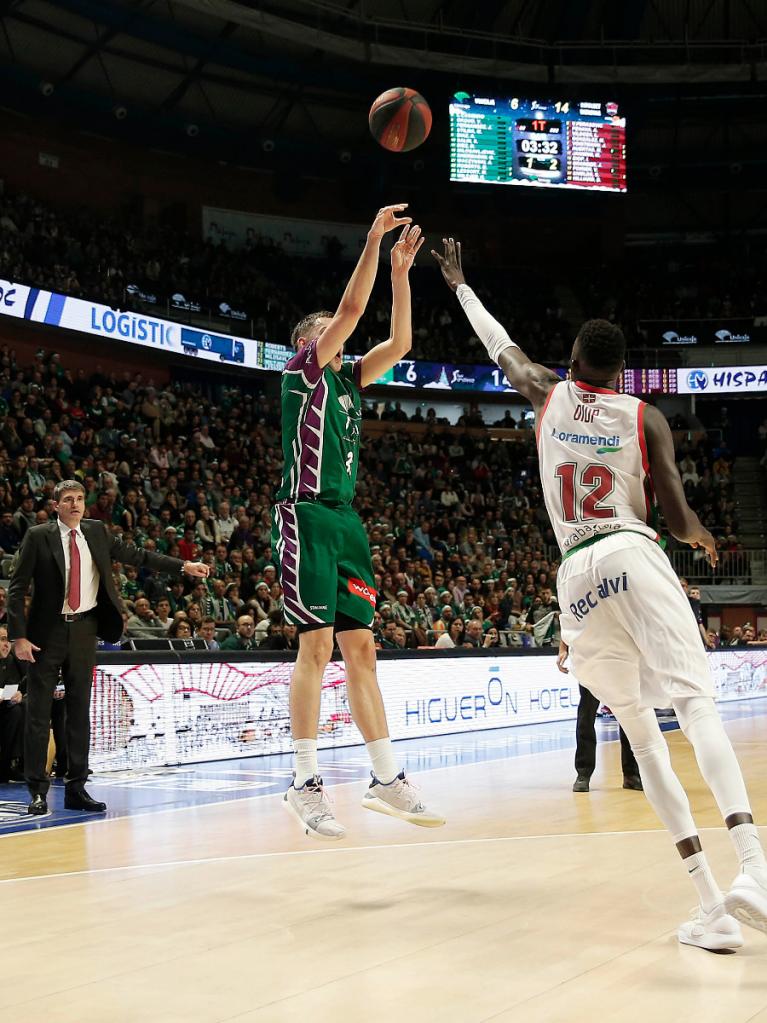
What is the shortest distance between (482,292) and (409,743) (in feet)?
74.5

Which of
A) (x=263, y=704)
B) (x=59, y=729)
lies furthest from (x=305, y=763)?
(x=263, y=704)

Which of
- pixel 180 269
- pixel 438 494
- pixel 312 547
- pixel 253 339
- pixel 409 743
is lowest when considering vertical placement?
pixel 409 743

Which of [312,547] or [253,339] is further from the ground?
[253,339]

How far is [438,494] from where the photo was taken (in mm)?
26766

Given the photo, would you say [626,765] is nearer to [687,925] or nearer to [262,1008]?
[687,925]

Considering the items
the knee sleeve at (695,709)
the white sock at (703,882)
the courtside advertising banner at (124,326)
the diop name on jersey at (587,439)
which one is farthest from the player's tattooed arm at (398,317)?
the courtside advertising banner at (124,326)

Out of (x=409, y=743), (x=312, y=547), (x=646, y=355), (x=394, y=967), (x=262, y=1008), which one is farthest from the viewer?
(x=646, y=355)

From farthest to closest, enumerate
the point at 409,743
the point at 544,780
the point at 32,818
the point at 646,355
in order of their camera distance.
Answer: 1. the point at 646,355
2. the point at 409,743
3. the point at 544,780
4. the point at 32,818

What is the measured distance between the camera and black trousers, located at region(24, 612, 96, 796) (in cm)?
730

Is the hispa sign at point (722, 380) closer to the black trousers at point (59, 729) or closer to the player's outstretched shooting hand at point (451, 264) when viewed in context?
the black trousers at point (59, 729)

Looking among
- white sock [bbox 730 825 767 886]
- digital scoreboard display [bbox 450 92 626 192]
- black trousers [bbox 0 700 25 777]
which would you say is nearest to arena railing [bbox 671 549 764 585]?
digital scoreboard display [bbox 450 92 626 192]

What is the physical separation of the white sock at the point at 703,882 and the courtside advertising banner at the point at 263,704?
6583 millimetres

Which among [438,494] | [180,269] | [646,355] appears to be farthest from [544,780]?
[646,355]

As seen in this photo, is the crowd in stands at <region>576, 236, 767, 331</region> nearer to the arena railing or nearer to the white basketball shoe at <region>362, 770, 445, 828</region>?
the arena railing
